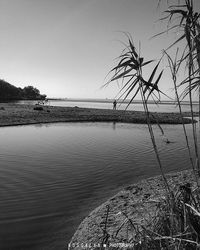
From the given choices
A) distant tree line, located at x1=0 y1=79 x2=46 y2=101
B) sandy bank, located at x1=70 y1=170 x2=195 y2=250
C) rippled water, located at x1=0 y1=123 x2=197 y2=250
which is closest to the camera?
sandy bank, located at x1=70 y1=170 x2=195 y2=250

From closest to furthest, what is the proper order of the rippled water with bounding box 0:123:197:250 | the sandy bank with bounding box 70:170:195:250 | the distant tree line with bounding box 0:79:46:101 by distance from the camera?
the sandy bank with bounding box 70:170:195:250
the rippled water with bounding box 0:123:197:250
the distant tree line with bounding box 0:79:46:101

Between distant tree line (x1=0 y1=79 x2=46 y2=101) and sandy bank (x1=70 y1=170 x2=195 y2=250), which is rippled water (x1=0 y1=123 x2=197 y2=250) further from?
distant tree line (x1=0 y1=79 x2=46 y2=101)

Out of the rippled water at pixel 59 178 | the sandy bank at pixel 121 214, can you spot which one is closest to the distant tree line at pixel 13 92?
the rippled water at pixel 59 178

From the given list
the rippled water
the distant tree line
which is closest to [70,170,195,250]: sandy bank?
the rippled water

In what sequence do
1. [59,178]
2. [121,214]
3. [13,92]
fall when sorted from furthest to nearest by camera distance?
1. [13,92]
2. [59,178]
3. [121,214]

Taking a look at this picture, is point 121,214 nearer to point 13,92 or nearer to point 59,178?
point 59,178

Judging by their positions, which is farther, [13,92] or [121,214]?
[13,92]

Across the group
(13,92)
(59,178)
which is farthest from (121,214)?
(13,92)

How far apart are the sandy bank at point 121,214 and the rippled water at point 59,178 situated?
36 centimetres

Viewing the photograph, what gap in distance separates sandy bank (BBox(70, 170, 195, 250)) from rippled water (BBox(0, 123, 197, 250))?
1.19 ft

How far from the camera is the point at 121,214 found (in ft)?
21.7

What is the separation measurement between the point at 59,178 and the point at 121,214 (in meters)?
3.88

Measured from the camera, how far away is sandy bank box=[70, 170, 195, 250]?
17.3 ft

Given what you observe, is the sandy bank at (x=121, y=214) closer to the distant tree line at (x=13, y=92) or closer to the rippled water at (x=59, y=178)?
the rippled water at (x=59, y=178)
